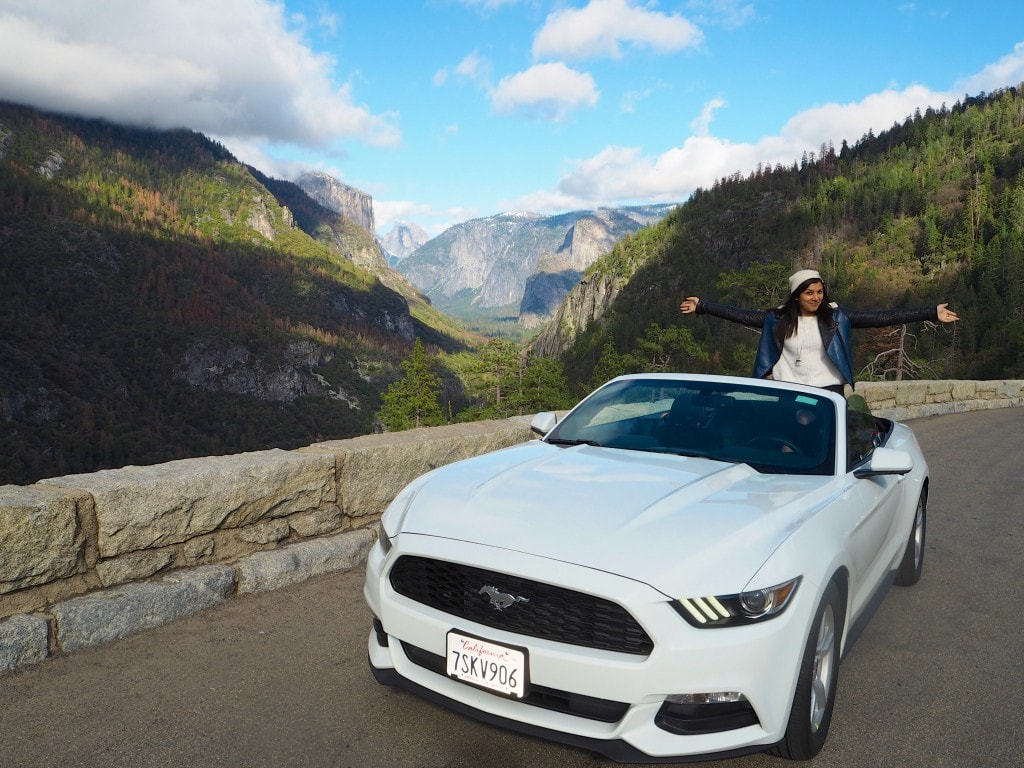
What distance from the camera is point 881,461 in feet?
10.2

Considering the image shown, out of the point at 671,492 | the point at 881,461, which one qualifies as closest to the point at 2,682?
A: the point at 671,492

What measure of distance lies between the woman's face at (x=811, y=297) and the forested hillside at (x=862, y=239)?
54903 mm

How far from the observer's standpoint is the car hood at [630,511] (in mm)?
2205

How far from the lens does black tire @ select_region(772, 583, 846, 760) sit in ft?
7.53

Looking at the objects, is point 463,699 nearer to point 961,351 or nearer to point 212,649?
point 212,649

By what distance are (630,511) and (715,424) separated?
1250 millimetres

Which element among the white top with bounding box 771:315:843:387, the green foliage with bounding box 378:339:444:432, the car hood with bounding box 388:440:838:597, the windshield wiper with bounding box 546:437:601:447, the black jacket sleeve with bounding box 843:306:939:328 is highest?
the black jacket sleeve with bounding box 843:306:939:328

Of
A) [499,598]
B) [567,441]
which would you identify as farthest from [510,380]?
[499,598]

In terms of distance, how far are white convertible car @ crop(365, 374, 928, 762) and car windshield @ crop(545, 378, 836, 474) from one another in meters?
0.11

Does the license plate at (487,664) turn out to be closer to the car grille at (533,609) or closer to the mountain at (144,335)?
the car grille at (533,609)

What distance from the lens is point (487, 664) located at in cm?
225

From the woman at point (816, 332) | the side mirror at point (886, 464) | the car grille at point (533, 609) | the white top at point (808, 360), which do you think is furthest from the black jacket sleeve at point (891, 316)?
the car grille at point (533, 609)

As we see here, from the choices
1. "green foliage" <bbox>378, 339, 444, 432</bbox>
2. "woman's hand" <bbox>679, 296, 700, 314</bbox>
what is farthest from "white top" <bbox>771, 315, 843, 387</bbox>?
"green foliage" <bbox>378, 339, 444, 432</bbox>

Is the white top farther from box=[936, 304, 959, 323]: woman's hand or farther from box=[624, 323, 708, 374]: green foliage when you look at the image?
box=[624, 323, 708, 374]: green foliage
